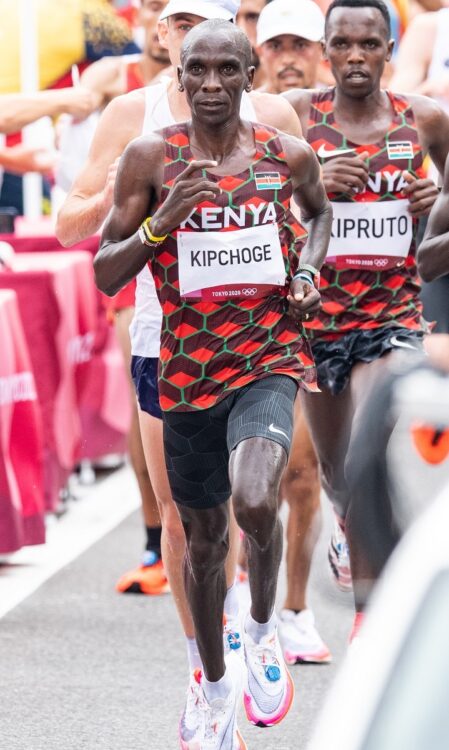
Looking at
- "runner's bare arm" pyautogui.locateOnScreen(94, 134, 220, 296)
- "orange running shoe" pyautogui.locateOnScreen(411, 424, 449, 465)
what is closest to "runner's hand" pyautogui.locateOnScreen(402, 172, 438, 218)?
"runner's bare arm" pyautogui.locateOnScreen(94, 134, 220, 296)

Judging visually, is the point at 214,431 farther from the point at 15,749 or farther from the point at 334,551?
the point at 334,551

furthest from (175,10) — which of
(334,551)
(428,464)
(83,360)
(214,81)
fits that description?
(83,360)

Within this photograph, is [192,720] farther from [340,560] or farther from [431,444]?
[431,444]

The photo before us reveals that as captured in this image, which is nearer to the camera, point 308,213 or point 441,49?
point 308,213

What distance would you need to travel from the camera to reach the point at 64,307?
8680mm

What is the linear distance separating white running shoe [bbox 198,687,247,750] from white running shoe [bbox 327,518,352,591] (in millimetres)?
1713

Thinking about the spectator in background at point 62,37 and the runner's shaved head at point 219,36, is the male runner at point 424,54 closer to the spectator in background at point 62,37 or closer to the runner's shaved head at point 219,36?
the spectator in background at point 62,37

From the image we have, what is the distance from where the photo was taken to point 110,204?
5.24 metres

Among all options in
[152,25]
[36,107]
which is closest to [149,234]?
[36,107]

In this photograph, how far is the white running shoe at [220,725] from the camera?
475 cm

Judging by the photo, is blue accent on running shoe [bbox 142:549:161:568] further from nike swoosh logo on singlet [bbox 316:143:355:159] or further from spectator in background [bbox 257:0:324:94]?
nike swoosh logo on singlet [bbox 316:143:355:159]

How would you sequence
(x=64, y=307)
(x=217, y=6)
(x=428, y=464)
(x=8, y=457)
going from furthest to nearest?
(x=64, y=307) < (x=8, y=457) < (x=217, y=6) < (x=428, y=464)

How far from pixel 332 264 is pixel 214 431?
124cm

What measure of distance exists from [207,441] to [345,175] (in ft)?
4.28
